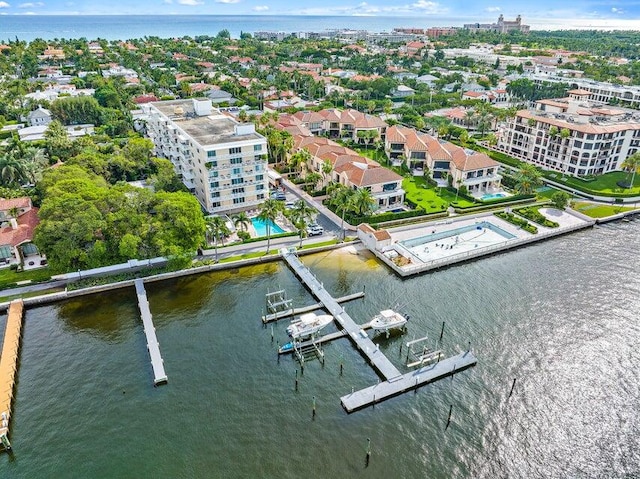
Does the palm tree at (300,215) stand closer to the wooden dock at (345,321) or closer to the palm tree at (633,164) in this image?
the wooden dock at (345,321)

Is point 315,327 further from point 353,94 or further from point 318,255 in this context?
point 353,94

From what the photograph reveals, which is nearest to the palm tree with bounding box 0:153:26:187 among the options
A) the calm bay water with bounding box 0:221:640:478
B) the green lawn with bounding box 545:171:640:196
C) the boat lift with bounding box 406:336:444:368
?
the calm bay water with bounding box 0:221:640:478

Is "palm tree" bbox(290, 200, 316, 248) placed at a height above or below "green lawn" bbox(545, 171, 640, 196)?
above

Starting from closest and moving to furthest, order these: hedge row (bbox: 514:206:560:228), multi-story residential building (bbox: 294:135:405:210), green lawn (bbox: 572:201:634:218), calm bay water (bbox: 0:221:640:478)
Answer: calm bay water (bbox: 0:221:640:478), hedge row (bbox: 514:206:560:228), multi-story residential building (bbox: 294:135:405:210), green lawn (bbox: 572:201:634:218)

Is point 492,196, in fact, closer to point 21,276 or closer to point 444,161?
point 444,161

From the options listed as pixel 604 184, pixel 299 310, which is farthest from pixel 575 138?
pixel 299 310

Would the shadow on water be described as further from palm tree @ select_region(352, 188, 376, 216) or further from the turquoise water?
the turquoise water

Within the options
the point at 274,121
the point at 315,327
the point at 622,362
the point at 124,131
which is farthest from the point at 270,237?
the point at 124,131
